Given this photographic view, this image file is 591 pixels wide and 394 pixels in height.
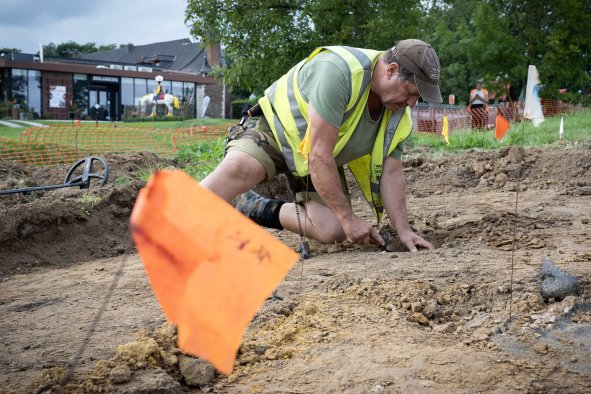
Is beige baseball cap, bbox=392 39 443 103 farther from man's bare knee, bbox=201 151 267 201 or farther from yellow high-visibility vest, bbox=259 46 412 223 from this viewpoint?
man's bare knee, bbox=201 151 267 201

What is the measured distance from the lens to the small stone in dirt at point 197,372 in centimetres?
200

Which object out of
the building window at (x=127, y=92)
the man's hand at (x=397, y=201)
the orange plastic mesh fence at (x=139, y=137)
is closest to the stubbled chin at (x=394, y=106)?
the man's hand at (x=397, y=201)

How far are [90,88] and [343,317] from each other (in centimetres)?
3569

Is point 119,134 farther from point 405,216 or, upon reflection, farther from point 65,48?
point 65,48

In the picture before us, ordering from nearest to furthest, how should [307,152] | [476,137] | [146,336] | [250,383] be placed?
[250,383], [146,336], [307,152], [476,137]

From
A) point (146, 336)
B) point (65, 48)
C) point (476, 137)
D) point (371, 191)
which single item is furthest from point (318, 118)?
point (65, 48)

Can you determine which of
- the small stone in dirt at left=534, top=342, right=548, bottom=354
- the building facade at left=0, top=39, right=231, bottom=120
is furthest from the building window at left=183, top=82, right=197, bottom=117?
the small stone in dirt at left=534, top=342, right=548, bottom=354

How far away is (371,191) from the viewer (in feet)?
13.5

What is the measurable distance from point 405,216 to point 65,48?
87.7 m

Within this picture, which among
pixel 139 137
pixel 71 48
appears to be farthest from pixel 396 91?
pixel 71 48

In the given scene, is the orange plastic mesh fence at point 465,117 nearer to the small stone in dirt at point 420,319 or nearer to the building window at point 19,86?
the small stone in dirt at point 420,319

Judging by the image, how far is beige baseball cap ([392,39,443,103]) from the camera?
3.33m

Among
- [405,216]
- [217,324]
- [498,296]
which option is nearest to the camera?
[217,324]

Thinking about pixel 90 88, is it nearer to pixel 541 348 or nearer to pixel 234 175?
pixel 234 175
